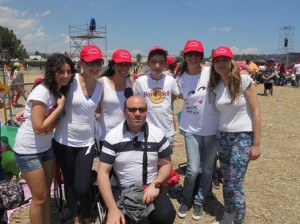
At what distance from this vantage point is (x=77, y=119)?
3197mm

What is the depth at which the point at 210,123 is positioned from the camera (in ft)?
11.9

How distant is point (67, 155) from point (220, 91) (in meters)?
1.72

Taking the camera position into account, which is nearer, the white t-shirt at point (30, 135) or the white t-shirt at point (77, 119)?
the white t-shirt at point (30, 135)

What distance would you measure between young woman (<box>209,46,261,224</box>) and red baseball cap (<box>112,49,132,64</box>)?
953 mm

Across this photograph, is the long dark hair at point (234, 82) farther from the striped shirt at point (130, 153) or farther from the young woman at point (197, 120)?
the striped shirt at point (130, 153)

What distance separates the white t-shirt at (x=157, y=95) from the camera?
386cm

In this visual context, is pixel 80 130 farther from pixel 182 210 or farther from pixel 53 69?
pixel 182 210

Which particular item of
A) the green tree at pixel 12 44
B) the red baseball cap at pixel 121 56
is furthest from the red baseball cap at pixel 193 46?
the green tree at pixel 12 44

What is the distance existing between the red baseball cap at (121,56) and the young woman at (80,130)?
250 millimetres

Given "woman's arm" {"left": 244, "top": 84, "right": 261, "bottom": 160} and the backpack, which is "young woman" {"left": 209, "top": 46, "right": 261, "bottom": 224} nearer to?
"woman's arm" {"left": 244, "top": 84, "right": 261, "bottom": 160}

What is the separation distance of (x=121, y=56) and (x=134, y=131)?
40.0 inches

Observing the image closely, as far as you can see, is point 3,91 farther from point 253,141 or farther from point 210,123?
point 253,141

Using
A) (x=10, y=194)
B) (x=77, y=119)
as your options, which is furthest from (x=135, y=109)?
(x=10, y=194)

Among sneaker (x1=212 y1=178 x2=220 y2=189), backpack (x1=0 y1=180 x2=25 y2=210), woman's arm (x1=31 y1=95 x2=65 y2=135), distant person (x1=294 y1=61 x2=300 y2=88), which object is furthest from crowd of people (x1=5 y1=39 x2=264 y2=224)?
distant person (x1=294 y1=61 x2=300 y2=88)
